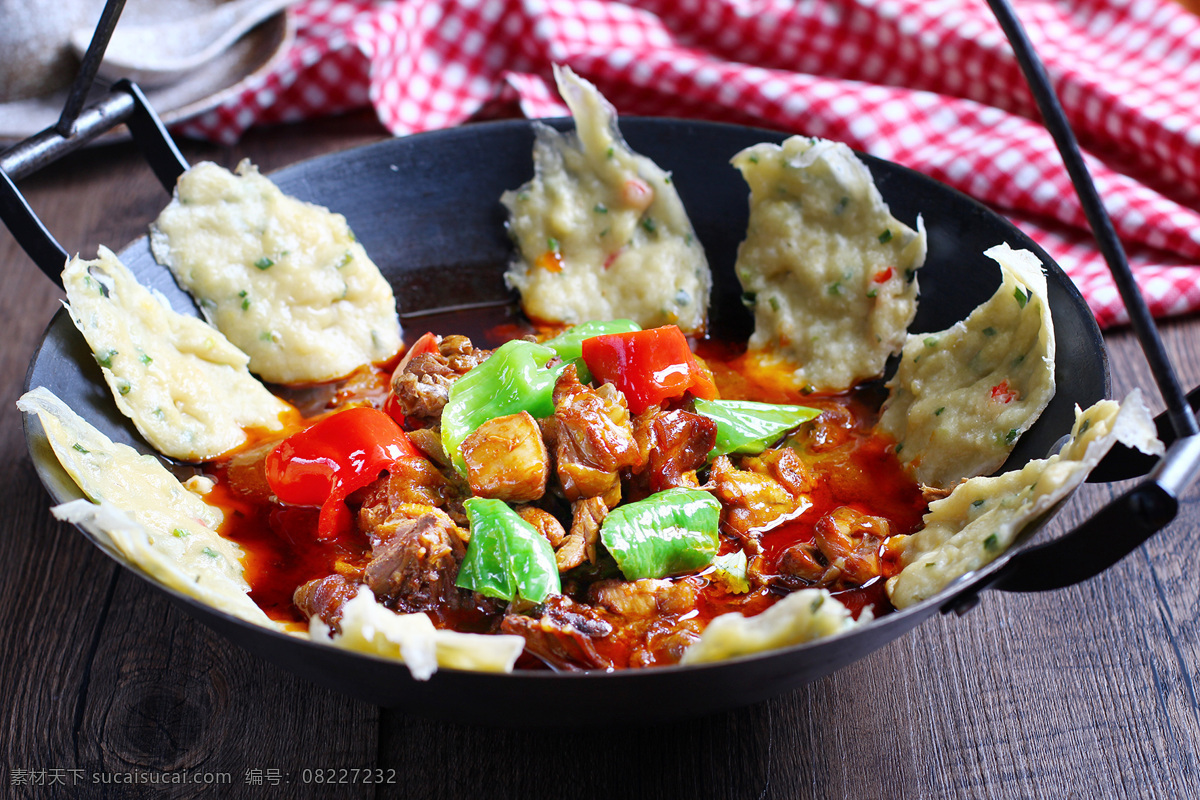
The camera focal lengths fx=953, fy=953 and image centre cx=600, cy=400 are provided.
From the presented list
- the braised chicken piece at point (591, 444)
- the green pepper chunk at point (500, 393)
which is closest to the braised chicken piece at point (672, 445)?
the braised chicken piece at point (591, 444)

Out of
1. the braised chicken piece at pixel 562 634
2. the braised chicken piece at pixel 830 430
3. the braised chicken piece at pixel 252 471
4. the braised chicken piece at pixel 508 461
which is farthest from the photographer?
the braised chicken piece at pixel 830 430

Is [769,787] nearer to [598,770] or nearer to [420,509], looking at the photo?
[598,770]

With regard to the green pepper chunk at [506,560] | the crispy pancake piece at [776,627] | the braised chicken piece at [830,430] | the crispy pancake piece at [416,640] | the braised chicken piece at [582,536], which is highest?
the crispy pancake piece at [416,640]

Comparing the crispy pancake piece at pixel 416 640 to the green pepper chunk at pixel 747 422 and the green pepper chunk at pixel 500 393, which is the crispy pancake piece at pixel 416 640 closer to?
the green pepper chunk at pixel 500 393

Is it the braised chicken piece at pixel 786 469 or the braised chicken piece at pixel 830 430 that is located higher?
the braised chicken piece at pixel 786 469

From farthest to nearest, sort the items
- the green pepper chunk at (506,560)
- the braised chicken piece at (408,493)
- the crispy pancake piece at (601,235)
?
the crispy pancake piece at (601,235), the braised chicken piece at (408,493), the green pepper chunk at (506,560)

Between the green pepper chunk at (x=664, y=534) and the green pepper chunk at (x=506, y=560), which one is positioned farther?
the green pepper chunk at (x=664, y=534)
